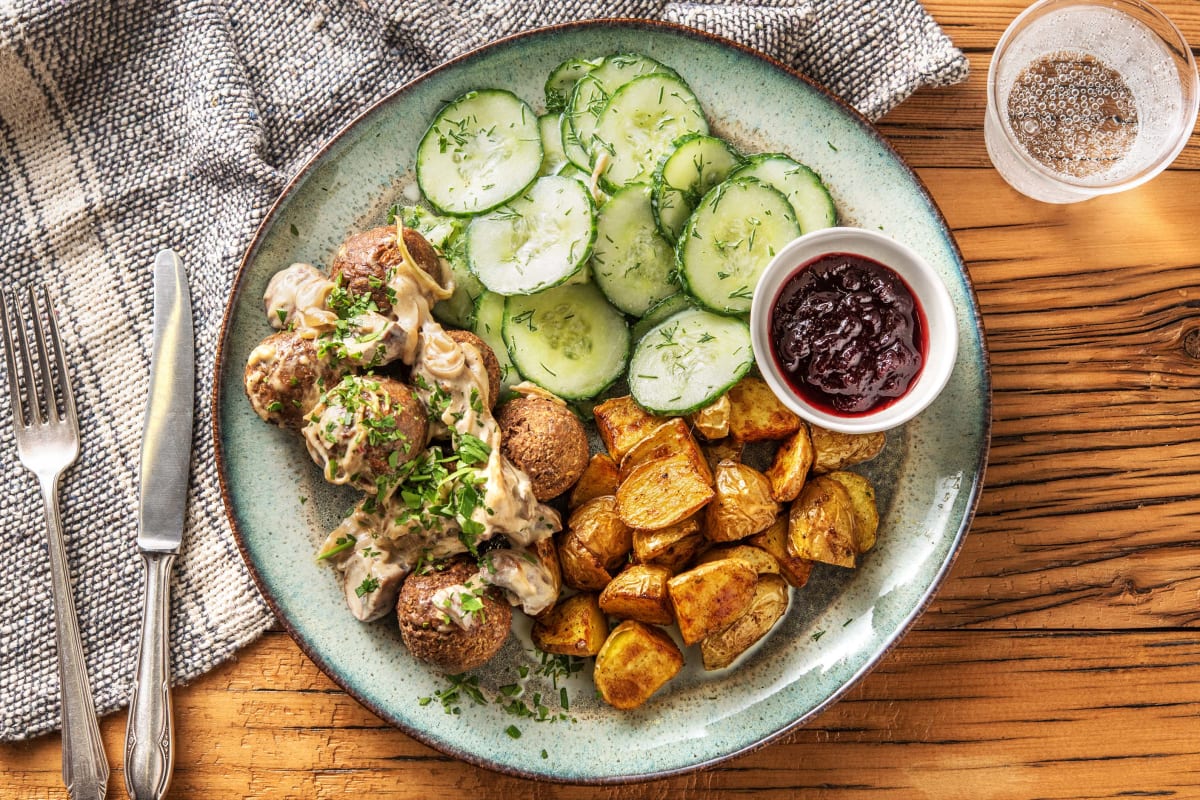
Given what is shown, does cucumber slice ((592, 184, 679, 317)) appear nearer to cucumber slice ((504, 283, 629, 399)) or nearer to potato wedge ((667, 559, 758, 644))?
cucumber slice ((504, 283, 629, 399))

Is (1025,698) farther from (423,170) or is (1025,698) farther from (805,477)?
(423,170)

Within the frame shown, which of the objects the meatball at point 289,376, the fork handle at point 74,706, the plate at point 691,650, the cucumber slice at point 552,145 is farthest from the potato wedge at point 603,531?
the fork handle at point 74,706

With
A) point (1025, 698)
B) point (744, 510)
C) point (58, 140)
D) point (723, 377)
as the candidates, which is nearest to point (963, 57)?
point (723, 377)

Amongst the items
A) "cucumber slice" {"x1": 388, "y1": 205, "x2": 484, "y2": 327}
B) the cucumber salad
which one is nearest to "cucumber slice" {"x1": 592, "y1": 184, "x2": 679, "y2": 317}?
the cucumber salad

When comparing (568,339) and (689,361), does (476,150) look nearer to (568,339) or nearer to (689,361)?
(568,339)

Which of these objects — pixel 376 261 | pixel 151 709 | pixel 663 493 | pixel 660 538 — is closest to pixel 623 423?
pixel 663 493

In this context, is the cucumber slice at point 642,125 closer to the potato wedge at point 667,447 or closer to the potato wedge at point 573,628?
the potato wedge at point 667,447
